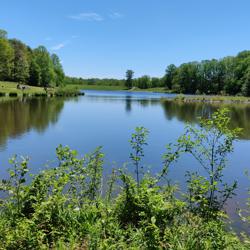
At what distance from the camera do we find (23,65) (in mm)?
77750

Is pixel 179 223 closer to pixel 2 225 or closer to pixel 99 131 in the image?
pixel 2 225

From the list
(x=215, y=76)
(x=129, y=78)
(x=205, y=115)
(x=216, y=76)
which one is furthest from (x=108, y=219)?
(x=129, y=78)

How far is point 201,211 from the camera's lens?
16.6 feet

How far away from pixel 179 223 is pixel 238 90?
331ft

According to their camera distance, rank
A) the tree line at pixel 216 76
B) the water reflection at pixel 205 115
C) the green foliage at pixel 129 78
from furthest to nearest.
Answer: the green foliage at pixel 129 78 → the tree line at pixel 216 76 → the water reflection at pixel 205 115

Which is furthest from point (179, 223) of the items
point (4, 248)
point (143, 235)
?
point (4, 248)

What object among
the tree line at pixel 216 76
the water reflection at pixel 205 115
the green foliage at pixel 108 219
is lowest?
the water reflection at pixel 205 115

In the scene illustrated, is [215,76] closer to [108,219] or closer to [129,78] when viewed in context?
[129,78]

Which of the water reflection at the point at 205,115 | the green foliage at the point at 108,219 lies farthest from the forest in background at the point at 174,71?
the green foliage at the point at 108,219

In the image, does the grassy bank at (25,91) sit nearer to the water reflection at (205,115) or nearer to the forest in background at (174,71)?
the forest in background at (174,71)

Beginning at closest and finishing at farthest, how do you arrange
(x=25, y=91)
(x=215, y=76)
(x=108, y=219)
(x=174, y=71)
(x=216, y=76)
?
(x=108, y=219), (x=25, y=91), (x=216, y=76), (x=215, y=76), (x=174, y=71)

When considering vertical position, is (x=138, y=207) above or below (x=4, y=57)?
below

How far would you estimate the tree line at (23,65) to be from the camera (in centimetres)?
7038

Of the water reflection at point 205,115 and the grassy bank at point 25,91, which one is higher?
the grassy bank at point 25,91
